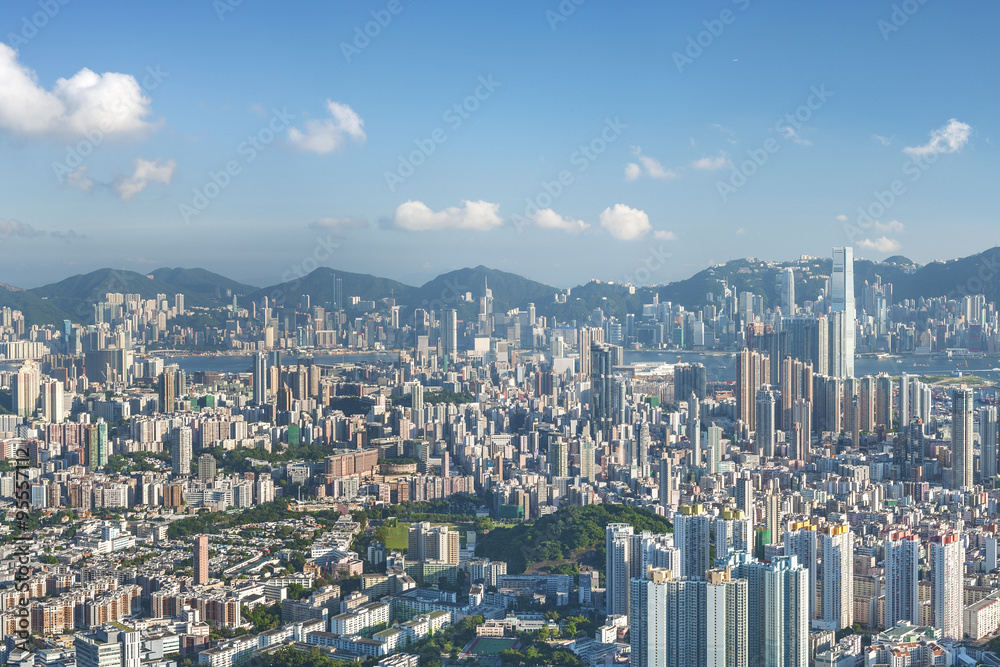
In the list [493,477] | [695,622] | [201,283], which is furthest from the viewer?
[201,283]

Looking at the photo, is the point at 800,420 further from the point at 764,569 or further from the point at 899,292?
the point at 899,292

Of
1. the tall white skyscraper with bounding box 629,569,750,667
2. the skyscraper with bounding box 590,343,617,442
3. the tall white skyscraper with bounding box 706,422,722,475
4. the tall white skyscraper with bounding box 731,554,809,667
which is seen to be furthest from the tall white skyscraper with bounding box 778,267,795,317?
the tall white skyscraper with bounding box 629,569,750,667

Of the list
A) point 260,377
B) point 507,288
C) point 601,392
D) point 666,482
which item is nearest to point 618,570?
point 666,482

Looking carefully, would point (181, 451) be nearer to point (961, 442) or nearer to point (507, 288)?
point (961, 442)

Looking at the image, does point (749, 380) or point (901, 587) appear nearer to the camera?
point (901, 587)

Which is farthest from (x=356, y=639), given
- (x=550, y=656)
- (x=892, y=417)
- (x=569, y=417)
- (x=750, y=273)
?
(x=750, y=273)

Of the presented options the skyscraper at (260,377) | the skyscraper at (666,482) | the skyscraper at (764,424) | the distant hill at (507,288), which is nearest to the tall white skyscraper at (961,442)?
the skyscraper at (764,424)
